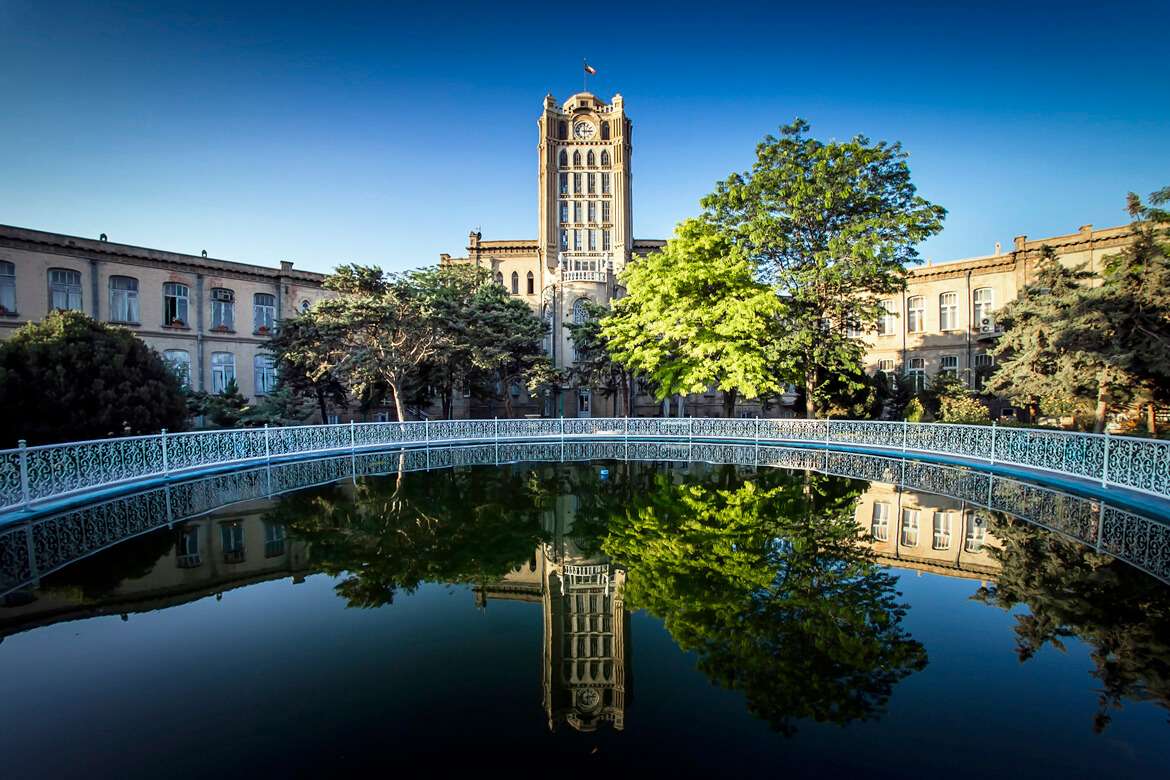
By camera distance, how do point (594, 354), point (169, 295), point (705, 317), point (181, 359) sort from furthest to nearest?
1. point (594, 354)
2. point (181, 359)
3. point (169, 295)
4. point (705, 317)

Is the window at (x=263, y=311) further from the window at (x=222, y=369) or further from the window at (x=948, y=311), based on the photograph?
the window at (x=948, y=311)

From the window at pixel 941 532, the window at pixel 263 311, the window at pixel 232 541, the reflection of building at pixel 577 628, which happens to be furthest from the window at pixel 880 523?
the window at pixel 263 311

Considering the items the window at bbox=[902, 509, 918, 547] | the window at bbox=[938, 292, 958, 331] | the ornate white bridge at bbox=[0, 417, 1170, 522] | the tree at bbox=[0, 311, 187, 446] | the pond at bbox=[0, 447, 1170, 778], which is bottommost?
the window at bbox=[902, 509, 918, 547]

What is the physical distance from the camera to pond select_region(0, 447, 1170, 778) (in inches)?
126

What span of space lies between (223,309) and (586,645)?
32.1 metres

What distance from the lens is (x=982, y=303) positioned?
98.7ft

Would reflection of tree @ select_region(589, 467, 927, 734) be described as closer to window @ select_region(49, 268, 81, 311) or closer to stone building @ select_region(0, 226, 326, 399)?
stone building @ select_region(0, 226, 326, 399)

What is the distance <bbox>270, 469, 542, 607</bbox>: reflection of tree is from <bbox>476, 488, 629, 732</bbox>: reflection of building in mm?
435

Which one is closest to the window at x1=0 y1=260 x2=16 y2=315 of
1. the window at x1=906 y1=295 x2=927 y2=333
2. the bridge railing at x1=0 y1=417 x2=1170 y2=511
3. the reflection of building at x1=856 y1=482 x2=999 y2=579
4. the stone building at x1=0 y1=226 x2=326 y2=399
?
the stone building at x1=0 y1=226 x2=326 y2=399

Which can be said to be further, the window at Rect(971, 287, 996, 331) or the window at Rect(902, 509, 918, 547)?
the window at Rect(971, 287, 996, 331)

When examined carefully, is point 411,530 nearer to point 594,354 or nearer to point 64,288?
point 594,354

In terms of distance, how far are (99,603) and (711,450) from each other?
52.6ft

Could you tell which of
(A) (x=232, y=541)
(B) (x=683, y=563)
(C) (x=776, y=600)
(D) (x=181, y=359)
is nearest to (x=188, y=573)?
(A) (x=232, y=541)

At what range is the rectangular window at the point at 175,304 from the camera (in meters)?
27.2
